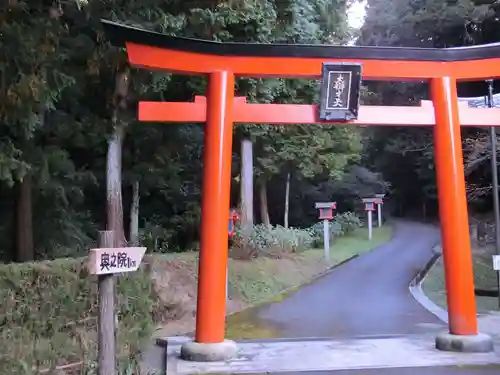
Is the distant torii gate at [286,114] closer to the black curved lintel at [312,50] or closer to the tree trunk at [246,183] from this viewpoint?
the black curved lintel at [312,50]

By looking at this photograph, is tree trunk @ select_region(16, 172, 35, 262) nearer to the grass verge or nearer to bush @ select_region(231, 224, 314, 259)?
the grass verge

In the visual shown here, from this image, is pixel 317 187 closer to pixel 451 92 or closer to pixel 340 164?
pixel 340 164

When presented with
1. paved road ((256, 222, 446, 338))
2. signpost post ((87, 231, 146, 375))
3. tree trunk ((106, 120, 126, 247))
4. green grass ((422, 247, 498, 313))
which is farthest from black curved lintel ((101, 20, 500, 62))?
green grass ((422, 247, 498, 313))

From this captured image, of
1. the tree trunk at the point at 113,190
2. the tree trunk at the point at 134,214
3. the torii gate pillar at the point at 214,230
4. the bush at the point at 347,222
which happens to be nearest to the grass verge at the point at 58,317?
the torii gate pillar at the point at 214,230

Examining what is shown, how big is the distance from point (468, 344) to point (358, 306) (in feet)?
18.6

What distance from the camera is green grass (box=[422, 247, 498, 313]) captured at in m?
14.5

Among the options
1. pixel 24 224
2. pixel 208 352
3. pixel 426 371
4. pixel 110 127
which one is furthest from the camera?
pixel 24 224

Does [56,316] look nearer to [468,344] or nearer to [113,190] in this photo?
[468,344]

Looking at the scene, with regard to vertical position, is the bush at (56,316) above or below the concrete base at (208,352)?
above

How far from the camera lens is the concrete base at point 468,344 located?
26.3 feet

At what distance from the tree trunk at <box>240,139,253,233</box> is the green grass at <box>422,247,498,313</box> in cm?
626

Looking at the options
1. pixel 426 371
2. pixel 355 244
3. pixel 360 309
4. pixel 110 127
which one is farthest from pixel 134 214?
pixel 355 244

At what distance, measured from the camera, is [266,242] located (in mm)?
19391

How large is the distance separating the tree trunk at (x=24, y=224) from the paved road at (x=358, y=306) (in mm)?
5256
